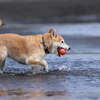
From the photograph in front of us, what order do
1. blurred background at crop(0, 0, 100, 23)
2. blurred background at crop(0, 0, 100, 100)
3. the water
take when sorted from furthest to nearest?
blurred background at crop(0, 0, 100, 23), blurred background at crop(0, 0, 100, 100), the water

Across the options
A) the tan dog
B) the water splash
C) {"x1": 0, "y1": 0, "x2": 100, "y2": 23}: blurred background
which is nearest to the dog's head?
the tan dog

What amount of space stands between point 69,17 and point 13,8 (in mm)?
4032

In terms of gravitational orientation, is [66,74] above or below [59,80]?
above

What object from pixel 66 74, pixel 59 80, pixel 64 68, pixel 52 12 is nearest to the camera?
pixel 59 80

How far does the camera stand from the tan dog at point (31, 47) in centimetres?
1031

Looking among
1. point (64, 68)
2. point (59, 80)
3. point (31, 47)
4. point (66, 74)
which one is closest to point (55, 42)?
point (31, 47)

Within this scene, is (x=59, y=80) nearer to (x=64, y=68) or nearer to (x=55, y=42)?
(x=55, y=42)

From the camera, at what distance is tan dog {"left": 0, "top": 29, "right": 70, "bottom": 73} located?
406 inches

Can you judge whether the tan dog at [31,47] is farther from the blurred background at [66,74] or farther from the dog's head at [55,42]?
the blurred background at [66,74]

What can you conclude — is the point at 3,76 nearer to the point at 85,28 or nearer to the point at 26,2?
the point at 85,28

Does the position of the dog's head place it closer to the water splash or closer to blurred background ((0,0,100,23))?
the water splash

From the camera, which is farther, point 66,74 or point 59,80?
point 66,74

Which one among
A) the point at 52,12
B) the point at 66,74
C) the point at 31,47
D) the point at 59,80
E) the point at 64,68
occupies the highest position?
the point at 52,12

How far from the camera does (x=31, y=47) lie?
10.3 meters
